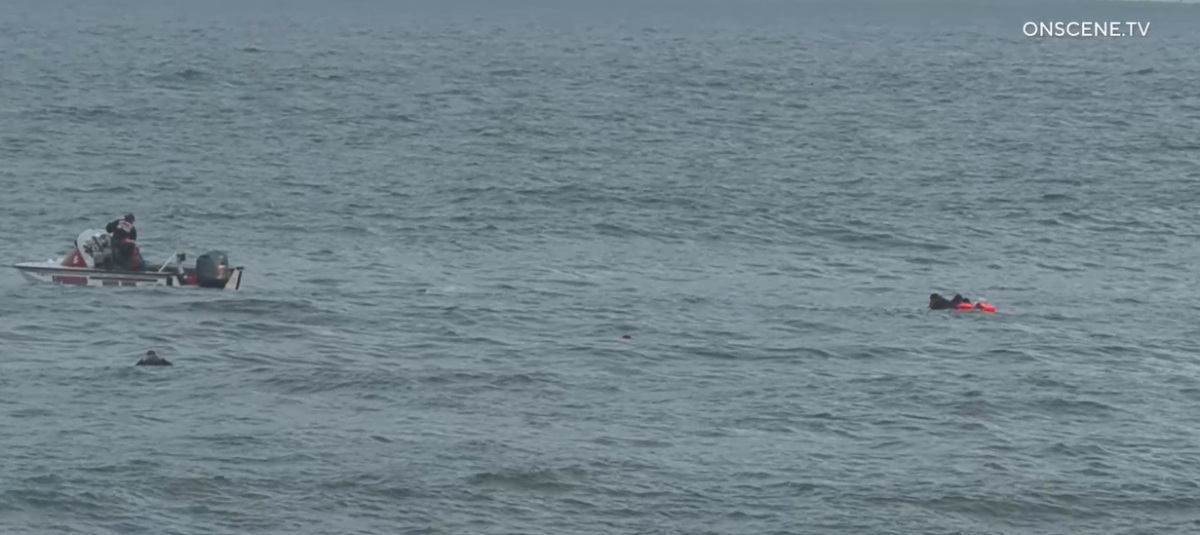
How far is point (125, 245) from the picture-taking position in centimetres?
5088

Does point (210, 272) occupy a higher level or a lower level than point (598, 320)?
higher

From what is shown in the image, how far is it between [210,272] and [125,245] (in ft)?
8.03

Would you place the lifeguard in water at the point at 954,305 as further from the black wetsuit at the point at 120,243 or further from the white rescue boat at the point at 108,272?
the black wetsuit at the point at 120,243

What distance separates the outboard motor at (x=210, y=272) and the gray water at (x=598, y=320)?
3.77 ft

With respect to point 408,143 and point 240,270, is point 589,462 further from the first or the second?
point 408,143

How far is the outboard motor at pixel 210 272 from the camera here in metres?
50.5

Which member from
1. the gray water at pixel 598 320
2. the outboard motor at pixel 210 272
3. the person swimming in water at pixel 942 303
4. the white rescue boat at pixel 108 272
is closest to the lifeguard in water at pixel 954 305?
the person swimming in water at pixel 942 303

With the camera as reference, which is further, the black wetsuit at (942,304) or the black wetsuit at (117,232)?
the black wetsuit at (942,304)

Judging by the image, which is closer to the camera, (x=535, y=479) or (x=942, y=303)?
(x=535, y=479)

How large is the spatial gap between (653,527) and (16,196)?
38.3 meters

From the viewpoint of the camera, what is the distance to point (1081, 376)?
4456cm

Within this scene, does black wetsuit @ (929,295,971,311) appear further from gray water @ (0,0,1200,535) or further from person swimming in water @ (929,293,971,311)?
gray water @ (0,0,1200,535)

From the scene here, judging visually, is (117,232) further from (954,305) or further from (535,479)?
(954,305)

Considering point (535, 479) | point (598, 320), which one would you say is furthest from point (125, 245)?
point (535, 479)
